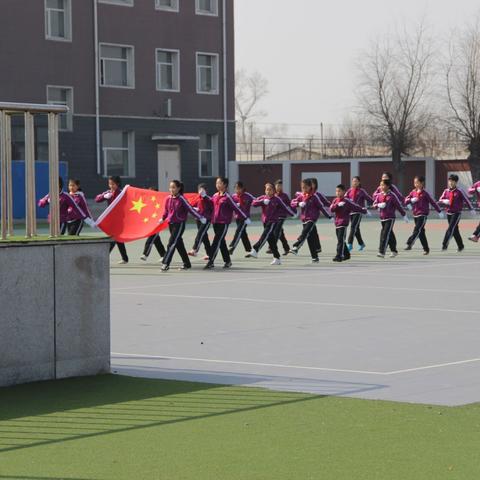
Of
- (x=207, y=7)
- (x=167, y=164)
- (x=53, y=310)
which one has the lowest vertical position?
(x=53, y=310)

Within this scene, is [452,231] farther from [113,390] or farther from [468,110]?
[468,110]

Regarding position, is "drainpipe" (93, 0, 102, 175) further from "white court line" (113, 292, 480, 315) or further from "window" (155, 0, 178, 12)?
"white court line" (113, 292, 480, 315)

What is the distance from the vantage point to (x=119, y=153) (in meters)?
54.3

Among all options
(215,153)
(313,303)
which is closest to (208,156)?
(215,153)

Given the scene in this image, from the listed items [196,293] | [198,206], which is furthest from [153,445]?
[198,206]

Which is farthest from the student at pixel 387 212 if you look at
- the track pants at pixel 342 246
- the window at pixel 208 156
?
the window at pixel 208 156

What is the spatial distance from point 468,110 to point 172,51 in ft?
50.0

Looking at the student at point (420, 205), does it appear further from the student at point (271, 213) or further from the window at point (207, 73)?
the window at point (207, 73)

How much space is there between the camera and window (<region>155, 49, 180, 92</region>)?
5462 centimetres

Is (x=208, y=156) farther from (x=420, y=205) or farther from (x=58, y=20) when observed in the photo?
(x=420, y=205)

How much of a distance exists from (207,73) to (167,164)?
4549mm

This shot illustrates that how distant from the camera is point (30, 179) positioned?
34.2ft

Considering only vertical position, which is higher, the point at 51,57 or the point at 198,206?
the point at 51,57

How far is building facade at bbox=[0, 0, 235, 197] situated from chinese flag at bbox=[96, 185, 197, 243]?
22.3m
